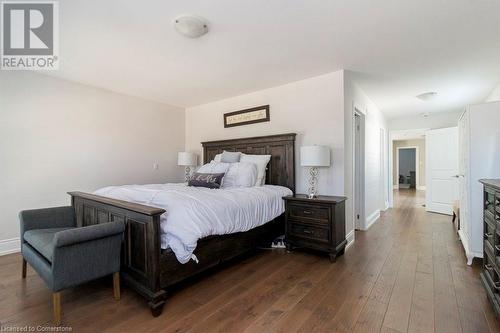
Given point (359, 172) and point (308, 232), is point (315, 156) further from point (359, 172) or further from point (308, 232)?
point (359, 172)

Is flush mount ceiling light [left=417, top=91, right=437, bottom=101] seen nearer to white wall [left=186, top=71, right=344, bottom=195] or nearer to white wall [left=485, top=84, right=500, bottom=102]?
white wall [left=485, top=84, right=500, bottom=102]

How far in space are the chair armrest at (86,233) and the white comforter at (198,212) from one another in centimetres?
34

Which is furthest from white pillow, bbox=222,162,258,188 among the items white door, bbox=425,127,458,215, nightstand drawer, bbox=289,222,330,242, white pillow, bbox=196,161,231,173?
white door, bbox=425,127,458,215

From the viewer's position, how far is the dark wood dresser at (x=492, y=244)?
5.76 ft

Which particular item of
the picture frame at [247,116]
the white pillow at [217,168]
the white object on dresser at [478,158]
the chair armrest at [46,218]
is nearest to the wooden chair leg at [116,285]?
the chair armrest at [46,218]

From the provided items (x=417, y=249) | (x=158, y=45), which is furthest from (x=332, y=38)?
(x=417, y=249)

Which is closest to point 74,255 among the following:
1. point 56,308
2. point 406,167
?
point 56,308

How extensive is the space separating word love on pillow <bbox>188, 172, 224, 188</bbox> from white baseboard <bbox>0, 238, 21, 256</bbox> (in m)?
2.36

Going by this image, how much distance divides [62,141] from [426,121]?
751cm

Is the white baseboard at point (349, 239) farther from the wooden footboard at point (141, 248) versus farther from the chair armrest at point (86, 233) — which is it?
the chair armrest at point (86, 233)

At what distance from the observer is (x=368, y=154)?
4.40 metres

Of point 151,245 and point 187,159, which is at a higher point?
point 187,159

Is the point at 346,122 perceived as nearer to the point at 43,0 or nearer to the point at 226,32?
the point at 226,32

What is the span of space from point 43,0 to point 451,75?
4660mm
